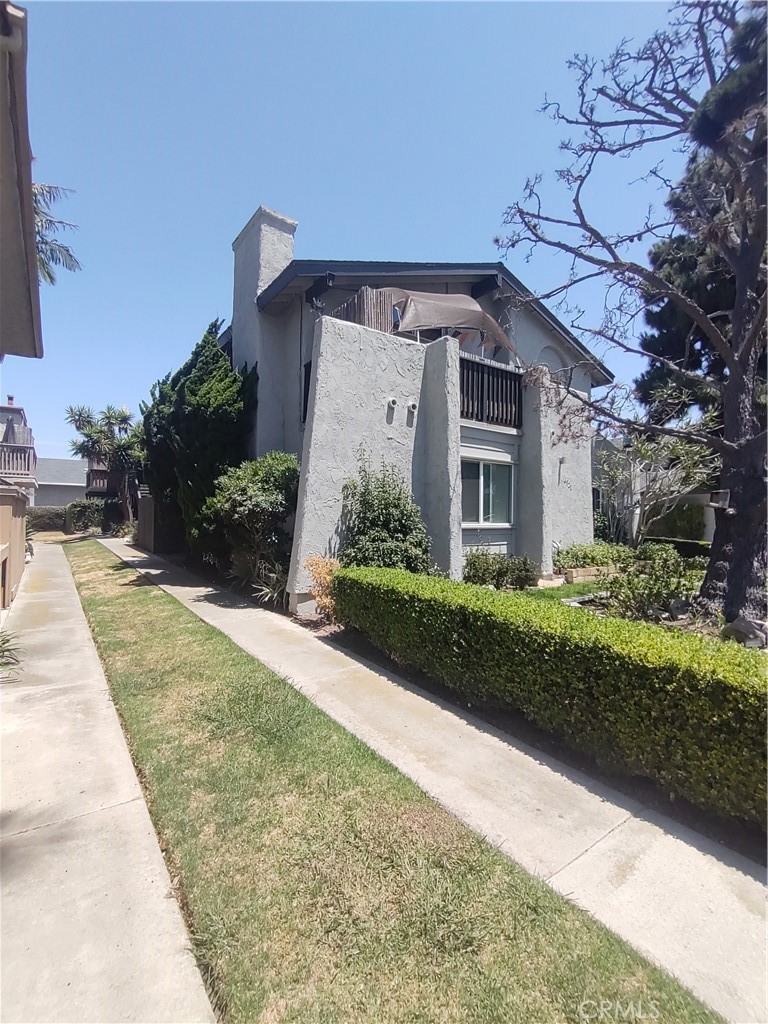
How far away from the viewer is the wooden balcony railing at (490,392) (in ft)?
37.3

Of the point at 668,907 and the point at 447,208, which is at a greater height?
the point at 447,208

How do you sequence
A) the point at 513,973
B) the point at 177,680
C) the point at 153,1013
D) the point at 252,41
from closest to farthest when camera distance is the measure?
the point at 153,1013, the point at 513,973, the point at 177,680, the point at 252,41

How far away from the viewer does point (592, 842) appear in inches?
120

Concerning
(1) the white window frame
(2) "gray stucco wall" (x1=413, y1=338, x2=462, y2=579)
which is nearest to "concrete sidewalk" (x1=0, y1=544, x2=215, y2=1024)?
(2) "gray stucco wall" (x1=413, y1=338, x2=462, y2=579)

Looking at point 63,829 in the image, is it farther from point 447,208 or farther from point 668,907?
point 447,208

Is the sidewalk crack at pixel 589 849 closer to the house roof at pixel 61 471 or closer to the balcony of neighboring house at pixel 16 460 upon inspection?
the balcony of neighboring house at pixel 16 460

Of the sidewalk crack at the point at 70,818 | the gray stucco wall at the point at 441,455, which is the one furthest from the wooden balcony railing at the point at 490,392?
the sidewalk crack at the point at 70,818

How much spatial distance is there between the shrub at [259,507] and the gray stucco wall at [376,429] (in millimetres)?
1071

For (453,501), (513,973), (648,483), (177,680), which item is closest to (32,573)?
(177,680)

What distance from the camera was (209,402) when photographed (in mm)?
11469

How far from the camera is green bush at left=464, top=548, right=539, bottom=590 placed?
1049 cm

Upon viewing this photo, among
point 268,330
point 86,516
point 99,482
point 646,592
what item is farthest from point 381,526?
point 99,482

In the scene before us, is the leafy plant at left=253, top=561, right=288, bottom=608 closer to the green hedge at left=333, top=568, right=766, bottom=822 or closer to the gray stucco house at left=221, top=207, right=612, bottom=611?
the gray stucco house at left=221, top=207, right=612, bottom=611

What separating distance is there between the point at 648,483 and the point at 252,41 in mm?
15227
